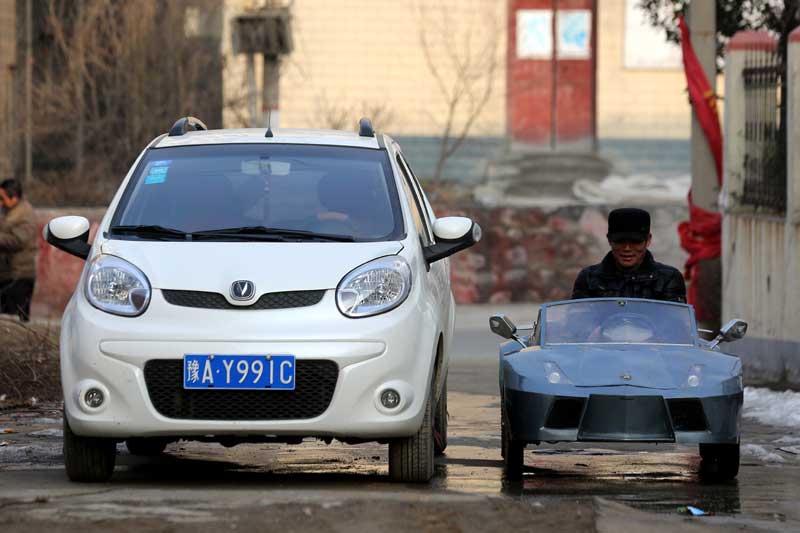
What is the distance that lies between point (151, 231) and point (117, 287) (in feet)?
1.69

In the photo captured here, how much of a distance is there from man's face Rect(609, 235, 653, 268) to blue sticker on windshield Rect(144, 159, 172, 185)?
2.50 meters

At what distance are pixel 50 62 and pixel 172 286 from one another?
2069cm

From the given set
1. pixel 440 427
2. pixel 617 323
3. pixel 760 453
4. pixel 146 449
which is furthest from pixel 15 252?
pixel 617 323

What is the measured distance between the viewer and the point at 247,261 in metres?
7.94

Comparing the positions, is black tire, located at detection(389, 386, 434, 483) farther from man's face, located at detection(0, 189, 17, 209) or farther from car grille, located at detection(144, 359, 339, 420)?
man's face, located at detection(0, 189, 17, 209)

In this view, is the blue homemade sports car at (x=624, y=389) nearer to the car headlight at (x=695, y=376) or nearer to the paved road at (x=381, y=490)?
the car headlight at (x=695, y=376)

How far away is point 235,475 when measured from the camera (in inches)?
343

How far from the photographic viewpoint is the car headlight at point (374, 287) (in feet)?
25.7

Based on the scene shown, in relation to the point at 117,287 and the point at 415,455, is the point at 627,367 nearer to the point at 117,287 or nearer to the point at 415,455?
the point at 415,455

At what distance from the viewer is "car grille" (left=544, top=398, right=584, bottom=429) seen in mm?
8406

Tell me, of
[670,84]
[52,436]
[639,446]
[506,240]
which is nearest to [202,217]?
[52,436]

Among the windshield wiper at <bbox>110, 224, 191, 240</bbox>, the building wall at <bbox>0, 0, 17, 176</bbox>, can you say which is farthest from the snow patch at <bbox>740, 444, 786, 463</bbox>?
the building wall at <bbox>0, 0, 17, 176</bbox>

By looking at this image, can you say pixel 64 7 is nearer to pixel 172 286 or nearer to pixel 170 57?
pixel 170 57

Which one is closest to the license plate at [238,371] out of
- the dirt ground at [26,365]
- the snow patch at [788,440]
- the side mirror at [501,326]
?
the side mirror at [501,326]
